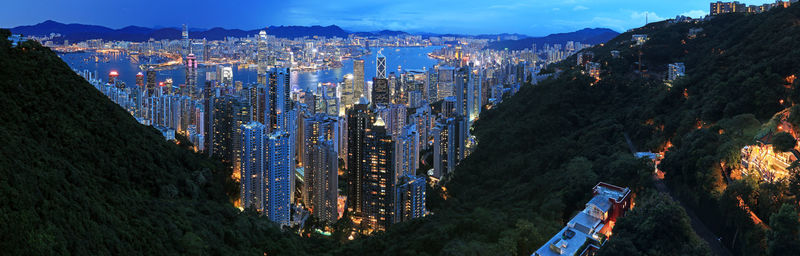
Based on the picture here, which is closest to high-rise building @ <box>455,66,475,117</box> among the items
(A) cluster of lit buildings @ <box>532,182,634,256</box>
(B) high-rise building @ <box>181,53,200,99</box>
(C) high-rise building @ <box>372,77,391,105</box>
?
(C) high-rise building @ <box>372,77,391,105</box>

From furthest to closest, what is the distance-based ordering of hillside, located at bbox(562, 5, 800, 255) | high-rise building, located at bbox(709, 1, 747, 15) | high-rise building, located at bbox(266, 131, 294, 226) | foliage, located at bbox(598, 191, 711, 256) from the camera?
high-rise building, located at bbox(709, 1, 747, 15) < high-rise building, located at bbox(266, 131, 294, 226) < hillside, located at bbox(562, 5, 800, 255) < foliage, located at bbox(598, 191, 711, 256)

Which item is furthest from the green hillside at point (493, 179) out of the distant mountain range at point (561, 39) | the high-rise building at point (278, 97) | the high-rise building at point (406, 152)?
the distant mountain range at point (561, 39)

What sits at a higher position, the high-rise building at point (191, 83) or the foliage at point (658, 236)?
the high-rise building at point (191, 83)

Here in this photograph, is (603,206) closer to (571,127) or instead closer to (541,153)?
(541,153)

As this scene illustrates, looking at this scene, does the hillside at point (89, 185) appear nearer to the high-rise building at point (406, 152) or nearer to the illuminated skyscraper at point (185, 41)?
the high-rise building at point (406, 152)

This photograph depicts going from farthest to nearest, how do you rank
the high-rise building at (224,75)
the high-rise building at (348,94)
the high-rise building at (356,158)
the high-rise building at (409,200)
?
the high-rise building at (224,75), the high-rise building at (348,94), the high-rise building at (356,158), the high-rise building at (409,200)

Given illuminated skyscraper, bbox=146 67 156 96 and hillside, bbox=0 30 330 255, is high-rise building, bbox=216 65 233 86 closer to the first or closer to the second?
illuminated skyscraper, bbox=146 67 156 96

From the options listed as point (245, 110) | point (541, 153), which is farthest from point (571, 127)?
point (245, 110)

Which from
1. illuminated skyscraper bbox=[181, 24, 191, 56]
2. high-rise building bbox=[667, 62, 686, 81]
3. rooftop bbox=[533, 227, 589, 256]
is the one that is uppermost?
illuminated skyscraper bbox=[181, 24, 191, 56]
